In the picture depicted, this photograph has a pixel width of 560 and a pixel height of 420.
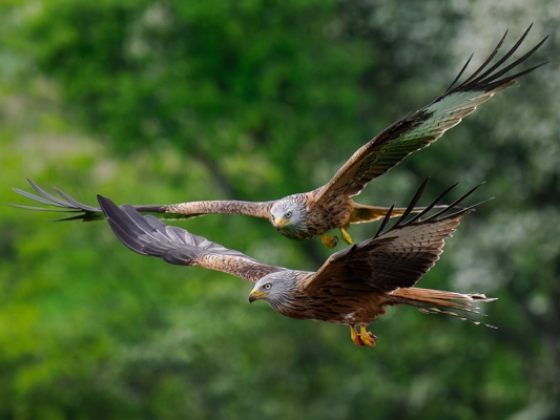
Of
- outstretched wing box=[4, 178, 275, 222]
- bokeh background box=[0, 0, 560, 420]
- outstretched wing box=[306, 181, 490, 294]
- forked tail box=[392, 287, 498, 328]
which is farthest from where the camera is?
bokeh background box=[0, 0, 560, 420]

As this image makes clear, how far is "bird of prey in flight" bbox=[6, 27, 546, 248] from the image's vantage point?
719 cm

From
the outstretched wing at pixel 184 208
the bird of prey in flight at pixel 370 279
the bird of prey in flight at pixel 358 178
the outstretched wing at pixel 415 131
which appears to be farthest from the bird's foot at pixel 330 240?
the bird of prey in flight at pixel 370 279

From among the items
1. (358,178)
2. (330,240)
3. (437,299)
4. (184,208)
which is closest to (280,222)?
(330,240)

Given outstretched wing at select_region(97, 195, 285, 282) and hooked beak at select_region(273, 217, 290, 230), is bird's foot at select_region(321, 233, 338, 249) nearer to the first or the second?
hooked beak at select_region(273, 217, 290, 230)

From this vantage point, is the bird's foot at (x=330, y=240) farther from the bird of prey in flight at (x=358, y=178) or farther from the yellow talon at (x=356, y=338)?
the yellow talon at (x=356, y=338)

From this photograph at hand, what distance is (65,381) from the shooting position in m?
20.2

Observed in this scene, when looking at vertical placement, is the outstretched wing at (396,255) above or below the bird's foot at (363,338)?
above

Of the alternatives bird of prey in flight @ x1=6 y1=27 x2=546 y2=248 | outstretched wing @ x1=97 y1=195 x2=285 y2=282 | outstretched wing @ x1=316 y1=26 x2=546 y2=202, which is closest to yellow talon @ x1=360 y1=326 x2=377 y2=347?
outstretched wing @ x1=97 y1=195 x2=285 y2=282

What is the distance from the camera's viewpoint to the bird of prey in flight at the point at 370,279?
6.16m

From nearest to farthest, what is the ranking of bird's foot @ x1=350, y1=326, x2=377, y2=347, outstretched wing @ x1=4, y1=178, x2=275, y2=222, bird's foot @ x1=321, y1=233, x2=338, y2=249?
bird's foot @ x1=350, y1=326, x2=377, y2=347, bird's foot @ x1=321, y1=233, x2=338, y2=249, outstretched wing @ x1=4, y1=178, x2=275, y2=222

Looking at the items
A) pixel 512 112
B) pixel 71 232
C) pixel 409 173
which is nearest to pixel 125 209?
pixel 512 112

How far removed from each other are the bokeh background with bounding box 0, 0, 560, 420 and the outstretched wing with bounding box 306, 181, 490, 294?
11699 mm

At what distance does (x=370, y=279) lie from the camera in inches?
255

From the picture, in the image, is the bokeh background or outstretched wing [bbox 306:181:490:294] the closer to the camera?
outstretched wing [bbox 306:181:490:294]
